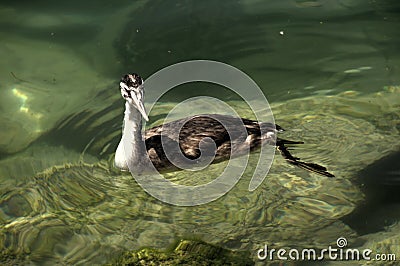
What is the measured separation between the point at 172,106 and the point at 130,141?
3.58ft

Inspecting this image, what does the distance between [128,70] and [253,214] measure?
2.69 m

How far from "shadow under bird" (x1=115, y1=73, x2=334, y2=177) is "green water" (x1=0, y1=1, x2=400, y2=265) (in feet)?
0.45

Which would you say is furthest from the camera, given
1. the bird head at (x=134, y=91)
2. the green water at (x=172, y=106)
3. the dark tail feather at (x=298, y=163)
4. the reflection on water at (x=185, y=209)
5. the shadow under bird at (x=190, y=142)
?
the shadow under bird at (x=190, y=142)

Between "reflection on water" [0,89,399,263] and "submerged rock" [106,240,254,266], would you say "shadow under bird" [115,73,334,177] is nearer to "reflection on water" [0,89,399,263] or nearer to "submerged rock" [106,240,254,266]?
"reflection on water" [0,89,399,263]

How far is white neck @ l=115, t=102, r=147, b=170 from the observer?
5758mm

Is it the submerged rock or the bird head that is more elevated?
the bird head

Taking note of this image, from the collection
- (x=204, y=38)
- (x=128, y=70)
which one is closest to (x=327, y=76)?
(x=204, y=38)

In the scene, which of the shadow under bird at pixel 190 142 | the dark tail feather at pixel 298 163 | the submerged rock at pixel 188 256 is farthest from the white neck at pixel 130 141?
the dark tail feather at pixel 298 163

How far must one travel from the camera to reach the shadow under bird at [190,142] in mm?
5785

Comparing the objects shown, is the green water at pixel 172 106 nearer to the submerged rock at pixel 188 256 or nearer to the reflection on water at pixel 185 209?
the reflection on water at pixel 185 209

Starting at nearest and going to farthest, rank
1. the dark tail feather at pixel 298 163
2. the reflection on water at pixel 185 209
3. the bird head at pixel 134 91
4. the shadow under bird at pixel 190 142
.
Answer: the reflection on water at pixel 185 209, the bird head at pixel 134 91, the dark tail feather at pixel 298 163, the shadow under bird at pixel 190 142

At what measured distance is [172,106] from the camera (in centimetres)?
674

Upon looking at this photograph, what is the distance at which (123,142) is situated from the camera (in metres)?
5.79

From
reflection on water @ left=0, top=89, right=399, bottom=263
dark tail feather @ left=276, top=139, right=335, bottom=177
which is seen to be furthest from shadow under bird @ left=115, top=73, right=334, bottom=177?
reflection on water @ left=0, top=89, right=399, bottom=263
